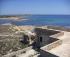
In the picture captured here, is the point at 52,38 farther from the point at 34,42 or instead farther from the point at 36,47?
the point at 34,42

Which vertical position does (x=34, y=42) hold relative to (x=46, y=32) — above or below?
below

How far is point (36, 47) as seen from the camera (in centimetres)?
2484

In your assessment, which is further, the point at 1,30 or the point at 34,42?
the point at 1,30

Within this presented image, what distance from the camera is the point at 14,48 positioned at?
26000 mm

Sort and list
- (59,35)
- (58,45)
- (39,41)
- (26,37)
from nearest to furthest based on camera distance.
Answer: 1. (58,45)
2. (59,35)
3. (39,41)
4. (26,37)

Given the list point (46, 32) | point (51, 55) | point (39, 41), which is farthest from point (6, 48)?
point (51, 55)

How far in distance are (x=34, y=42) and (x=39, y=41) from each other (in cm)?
245

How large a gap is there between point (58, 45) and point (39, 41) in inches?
327

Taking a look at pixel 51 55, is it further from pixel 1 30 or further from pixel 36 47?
pixel 1 30

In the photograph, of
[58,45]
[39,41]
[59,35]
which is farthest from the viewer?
[39,41]

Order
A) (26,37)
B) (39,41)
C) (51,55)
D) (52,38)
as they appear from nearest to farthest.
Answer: (51,55)
(52,38)
(39,41)
(26,37)

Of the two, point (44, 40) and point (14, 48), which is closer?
point (44, 40)

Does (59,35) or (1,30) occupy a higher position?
(59,35)

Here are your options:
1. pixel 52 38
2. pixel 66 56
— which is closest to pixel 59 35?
pixel 52 38
